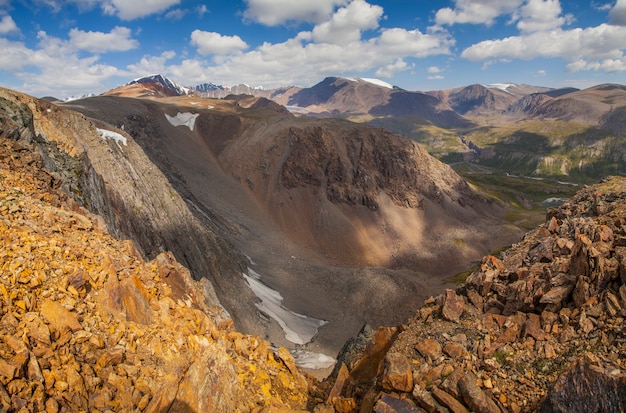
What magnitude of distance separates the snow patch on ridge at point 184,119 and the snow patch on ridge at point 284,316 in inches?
2892

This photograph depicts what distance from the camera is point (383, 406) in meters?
12.7

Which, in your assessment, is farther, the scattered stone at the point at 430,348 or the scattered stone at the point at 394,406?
the scattered stone at the point at 430,348

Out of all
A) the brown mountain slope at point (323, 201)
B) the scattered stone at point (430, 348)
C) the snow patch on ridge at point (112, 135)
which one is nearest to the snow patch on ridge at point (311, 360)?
the brown mountain slope at point (323, 201)

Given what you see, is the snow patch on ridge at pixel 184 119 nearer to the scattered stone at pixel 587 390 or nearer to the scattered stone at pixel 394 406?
the scattered stone at pixel 394 406

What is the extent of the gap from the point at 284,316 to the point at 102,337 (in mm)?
50645

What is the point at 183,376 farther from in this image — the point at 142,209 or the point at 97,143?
the point at 97,143

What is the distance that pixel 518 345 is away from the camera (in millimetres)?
13664

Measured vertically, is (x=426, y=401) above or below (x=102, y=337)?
below

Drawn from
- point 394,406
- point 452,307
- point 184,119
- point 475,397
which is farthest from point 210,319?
point 184,119

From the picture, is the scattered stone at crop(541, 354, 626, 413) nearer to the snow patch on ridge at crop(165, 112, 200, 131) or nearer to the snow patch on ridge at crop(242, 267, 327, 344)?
the snow patch on ridge at crop(242, 267, 327, 344)

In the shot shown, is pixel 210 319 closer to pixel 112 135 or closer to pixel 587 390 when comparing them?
pixel 587 390

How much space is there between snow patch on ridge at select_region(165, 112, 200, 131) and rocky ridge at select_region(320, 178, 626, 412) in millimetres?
116717

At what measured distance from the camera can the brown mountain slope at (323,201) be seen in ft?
245

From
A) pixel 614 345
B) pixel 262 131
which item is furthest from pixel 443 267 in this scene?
pixel 614 345
